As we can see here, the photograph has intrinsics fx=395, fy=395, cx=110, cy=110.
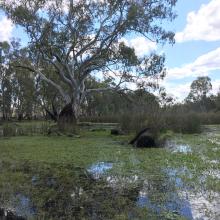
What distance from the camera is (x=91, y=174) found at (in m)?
9.30

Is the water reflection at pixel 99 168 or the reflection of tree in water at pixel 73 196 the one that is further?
the water reflection at pixel 99 168

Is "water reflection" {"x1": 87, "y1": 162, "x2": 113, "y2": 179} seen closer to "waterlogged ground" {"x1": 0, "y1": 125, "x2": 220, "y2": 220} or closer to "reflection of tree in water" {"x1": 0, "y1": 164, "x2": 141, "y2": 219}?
"waterlogged ground" {"x1": 0, "y1": 125, "x2": 220, "y2": 220}

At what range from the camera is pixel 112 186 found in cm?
791

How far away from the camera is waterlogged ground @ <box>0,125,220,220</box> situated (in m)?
6.09

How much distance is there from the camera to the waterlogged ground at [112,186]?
240 inches

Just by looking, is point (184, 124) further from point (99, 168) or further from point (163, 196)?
point (163, 196)

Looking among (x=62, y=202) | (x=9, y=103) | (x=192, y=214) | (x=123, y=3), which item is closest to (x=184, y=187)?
(x=192, y=214)

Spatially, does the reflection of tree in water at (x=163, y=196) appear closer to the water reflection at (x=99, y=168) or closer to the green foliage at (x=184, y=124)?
the water reflection at (x=99, y=168)

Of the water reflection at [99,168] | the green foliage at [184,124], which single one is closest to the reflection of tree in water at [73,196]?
the water reflection at [99,168]

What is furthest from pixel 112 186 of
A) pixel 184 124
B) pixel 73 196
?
pixel 184 124

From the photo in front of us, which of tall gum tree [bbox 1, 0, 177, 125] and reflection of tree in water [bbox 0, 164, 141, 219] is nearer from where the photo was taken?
reflection of tree in water [bbox 0, 164, 141, 219]

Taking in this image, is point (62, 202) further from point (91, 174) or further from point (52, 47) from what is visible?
point (52, 47)

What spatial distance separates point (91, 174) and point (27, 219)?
12.2 feet

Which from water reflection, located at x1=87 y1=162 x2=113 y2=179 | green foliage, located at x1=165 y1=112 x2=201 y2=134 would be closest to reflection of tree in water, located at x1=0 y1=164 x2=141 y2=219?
water reflection, located at x1=87 y1=162 x2=113 y2=179
